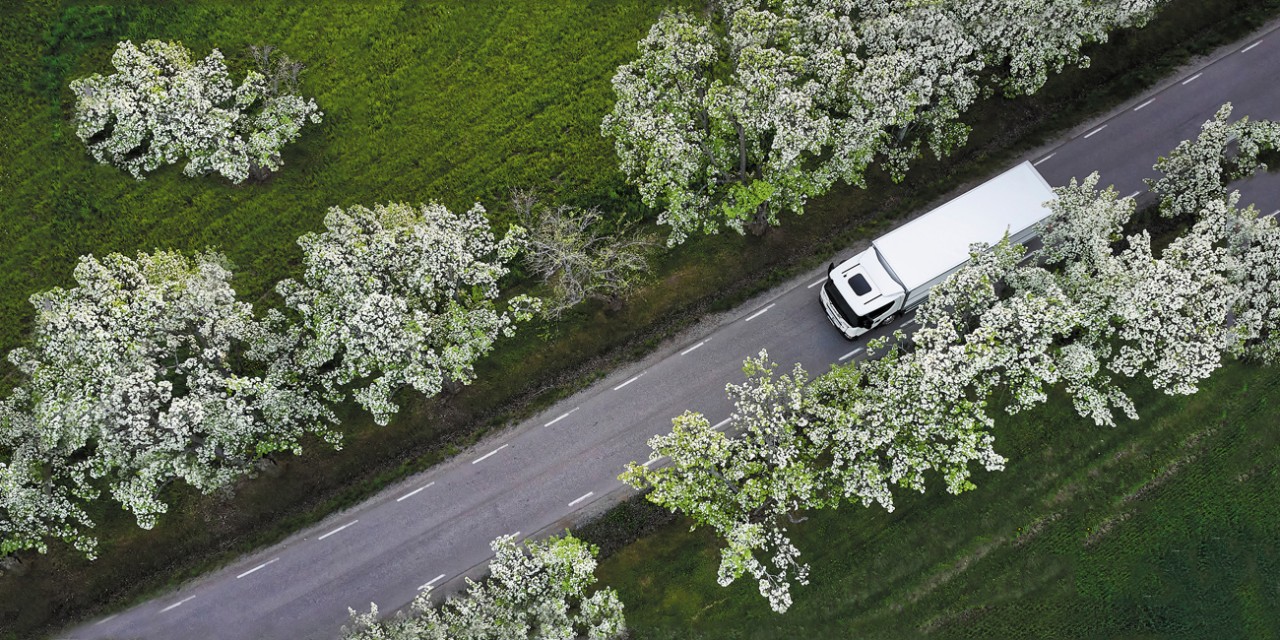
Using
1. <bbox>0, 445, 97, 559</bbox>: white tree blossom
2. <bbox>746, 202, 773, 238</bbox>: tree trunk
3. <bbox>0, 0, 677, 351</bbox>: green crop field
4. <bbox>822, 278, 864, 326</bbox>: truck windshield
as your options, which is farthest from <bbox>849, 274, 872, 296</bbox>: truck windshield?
<bbox>0, 445, 97, 559</bbox>: white tree blossom

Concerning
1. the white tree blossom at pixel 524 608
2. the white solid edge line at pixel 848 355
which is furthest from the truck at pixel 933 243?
the white tree blossom at pixel 524 608

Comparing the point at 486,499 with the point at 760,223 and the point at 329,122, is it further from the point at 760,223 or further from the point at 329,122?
the point at 329,122

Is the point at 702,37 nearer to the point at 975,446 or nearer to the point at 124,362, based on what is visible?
the point at 975,446

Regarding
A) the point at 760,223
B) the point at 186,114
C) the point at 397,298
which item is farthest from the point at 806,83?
the point at 186,114

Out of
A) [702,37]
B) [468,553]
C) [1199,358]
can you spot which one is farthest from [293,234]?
[1199,358]

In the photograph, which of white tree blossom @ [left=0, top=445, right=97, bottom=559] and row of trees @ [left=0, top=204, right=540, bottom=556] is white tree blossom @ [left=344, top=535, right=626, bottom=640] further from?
white tree blossom @ [left=0, top=445, right=97, bottom=559]
